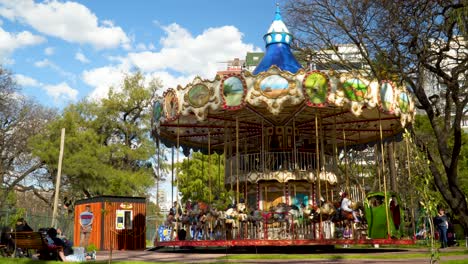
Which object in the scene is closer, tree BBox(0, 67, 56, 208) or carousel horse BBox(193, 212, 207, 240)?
carousel horse BBox(193, 212, 207, 240)

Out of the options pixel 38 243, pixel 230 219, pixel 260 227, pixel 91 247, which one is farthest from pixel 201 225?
pixel 38 243

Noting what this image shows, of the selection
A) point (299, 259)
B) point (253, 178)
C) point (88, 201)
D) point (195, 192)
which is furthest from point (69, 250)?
point (195, 192)

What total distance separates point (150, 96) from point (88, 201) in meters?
17.9

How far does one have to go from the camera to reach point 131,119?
3975 centimetres

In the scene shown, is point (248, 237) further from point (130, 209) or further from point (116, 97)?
point (116, 97)

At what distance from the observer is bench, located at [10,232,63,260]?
1212cm

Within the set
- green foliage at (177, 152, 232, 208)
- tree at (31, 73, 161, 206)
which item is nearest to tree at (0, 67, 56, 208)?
tree at (31, 73, 161, 206)

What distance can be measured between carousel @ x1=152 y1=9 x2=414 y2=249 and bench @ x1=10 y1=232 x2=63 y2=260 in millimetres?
5194

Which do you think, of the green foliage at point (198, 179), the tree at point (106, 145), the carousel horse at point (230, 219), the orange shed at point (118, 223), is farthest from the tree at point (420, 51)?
the green foliage at point (198, 179)

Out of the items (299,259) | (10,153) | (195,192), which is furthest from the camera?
(195,192)

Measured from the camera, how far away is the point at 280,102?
16266mm

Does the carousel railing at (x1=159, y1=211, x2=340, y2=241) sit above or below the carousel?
below

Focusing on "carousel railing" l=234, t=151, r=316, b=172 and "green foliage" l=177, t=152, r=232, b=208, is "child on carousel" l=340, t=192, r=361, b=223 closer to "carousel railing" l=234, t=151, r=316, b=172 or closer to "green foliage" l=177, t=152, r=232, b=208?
"carousel railing" l=234, t=151, r=316, b=172

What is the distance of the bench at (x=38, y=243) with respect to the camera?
12.1 m
